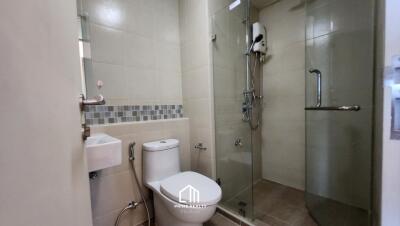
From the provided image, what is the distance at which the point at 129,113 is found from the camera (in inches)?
57.9

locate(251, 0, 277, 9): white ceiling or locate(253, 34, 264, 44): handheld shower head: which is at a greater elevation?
locate(251, 0, 277, 9): white ceiling

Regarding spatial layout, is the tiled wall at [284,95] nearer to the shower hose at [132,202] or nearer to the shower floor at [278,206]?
the shower floor at [278,206]

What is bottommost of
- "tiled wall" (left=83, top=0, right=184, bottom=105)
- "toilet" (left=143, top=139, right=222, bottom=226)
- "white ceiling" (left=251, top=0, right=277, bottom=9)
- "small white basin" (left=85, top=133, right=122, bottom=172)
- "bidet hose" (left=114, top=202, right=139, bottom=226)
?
"bidet hose" (left=114, top=202, right=139, bottom=226)

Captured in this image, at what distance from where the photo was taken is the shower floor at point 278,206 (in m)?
1.46

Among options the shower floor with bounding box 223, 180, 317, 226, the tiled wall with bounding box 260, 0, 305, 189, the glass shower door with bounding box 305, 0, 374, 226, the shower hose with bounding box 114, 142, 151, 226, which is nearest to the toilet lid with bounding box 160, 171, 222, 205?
the shower hose with bounding box 114, 142, 151, 226

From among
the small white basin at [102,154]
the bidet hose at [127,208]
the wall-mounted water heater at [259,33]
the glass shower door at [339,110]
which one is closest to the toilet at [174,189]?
the bidet hose at [127,208]

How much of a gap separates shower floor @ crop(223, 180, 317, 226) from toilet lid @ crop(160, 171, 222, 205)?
56 cm

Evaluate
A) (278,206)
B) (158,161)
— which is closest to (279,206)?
(278,206)

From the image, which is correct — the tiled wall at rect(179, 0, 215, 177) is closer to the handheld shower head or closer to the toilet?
the toilet

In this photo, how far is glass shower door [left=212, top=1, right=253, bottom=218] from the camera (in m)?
1.61

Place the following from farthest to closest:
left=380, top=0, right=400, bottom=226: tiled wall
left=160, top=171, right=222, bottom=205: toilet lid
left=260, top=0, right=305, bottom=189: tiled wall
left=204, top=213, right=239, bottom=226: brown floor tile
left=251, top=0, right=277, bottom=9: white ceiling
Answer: left=251, top=0, right=277, bottom=9: white ceiling
left=260, top=0, right=305, bottom=189: tiled wall
left=204, top=213, right=239, bottom=226: brown floor tile
left=160, top=171, right=222, bottom=205: toilet lid
left=380, top=0, right=400, bottom=226: tiled wall

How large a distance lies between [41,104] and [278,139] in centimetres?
223

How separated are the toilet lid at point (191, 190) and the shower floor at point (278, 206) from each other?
1.82 ft

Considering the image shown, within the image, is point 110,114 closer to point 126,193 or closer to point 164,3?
point 126,193
